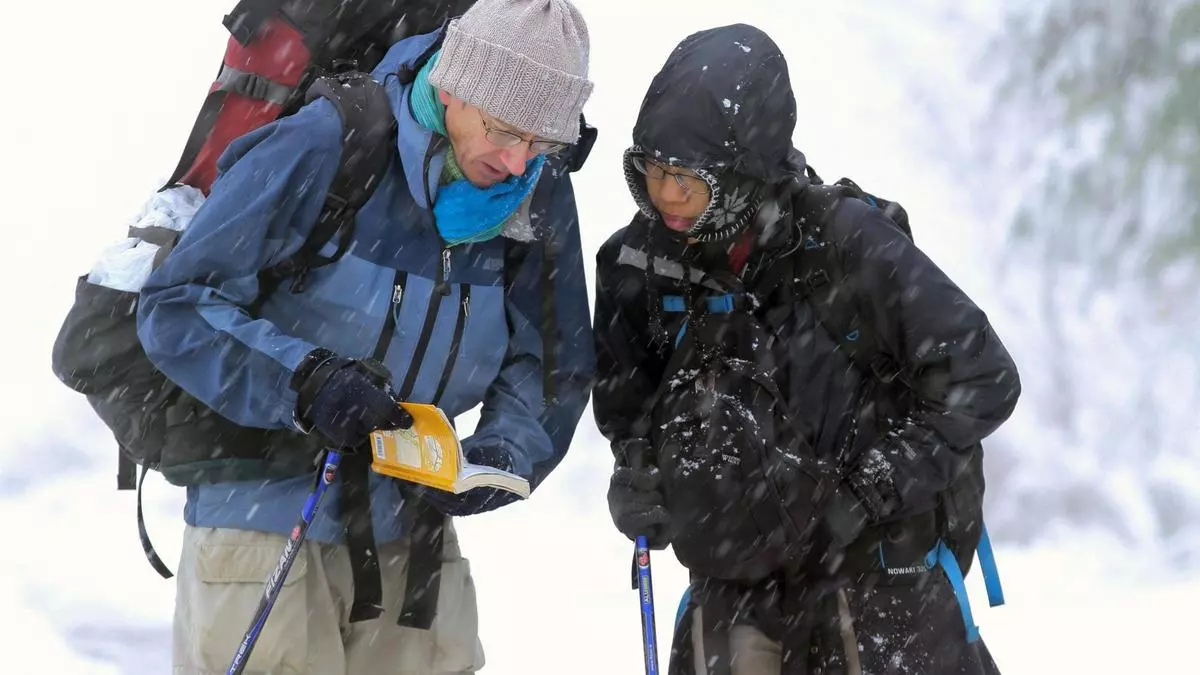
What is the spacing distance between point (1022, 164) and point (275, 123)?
303 inches

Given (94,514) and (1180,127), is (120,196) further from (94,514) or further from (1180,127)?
(1180,127)

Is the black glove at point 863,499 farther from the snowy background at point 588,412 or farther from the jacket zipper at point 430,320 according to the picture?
Result: the snowy background at point 588,412

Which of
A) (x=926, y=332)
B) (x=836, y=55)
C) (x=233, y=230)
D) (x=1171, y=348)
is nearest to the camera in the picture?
(x=233, y=230)

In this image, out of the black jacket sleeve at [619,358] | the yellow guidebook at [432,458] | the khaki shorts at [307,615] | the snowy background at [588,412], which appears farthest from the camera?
the snowy background at [588,412]

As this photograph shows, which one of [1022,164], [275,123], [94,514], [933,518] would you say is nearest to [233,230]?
[275,123]

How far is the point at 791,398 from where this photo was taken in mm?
3084

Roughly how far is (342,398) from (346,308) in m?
0.27

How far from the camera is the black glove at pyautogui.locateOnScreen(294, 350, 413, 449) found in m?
2.57

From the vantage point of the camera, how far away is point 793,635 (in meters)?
3.13

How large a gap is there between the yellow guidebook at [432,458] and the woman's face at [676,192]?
2.50 feet

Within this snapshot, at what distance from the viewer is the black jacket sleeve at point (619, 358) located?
3338 millimetres

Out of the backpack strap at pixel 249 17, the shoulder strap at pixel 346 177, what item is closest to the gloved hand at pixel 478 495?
the shoulder strap at pixel 346 177

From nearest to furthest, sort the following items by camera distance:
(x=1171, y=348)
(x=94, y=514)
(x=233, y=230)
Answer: (x=233, y=230) < (x=94, y=514) < (x=1171, y=348)

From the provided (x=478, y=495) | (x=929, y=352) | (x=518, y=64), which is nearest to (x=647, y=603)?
(x=478, y=495)
